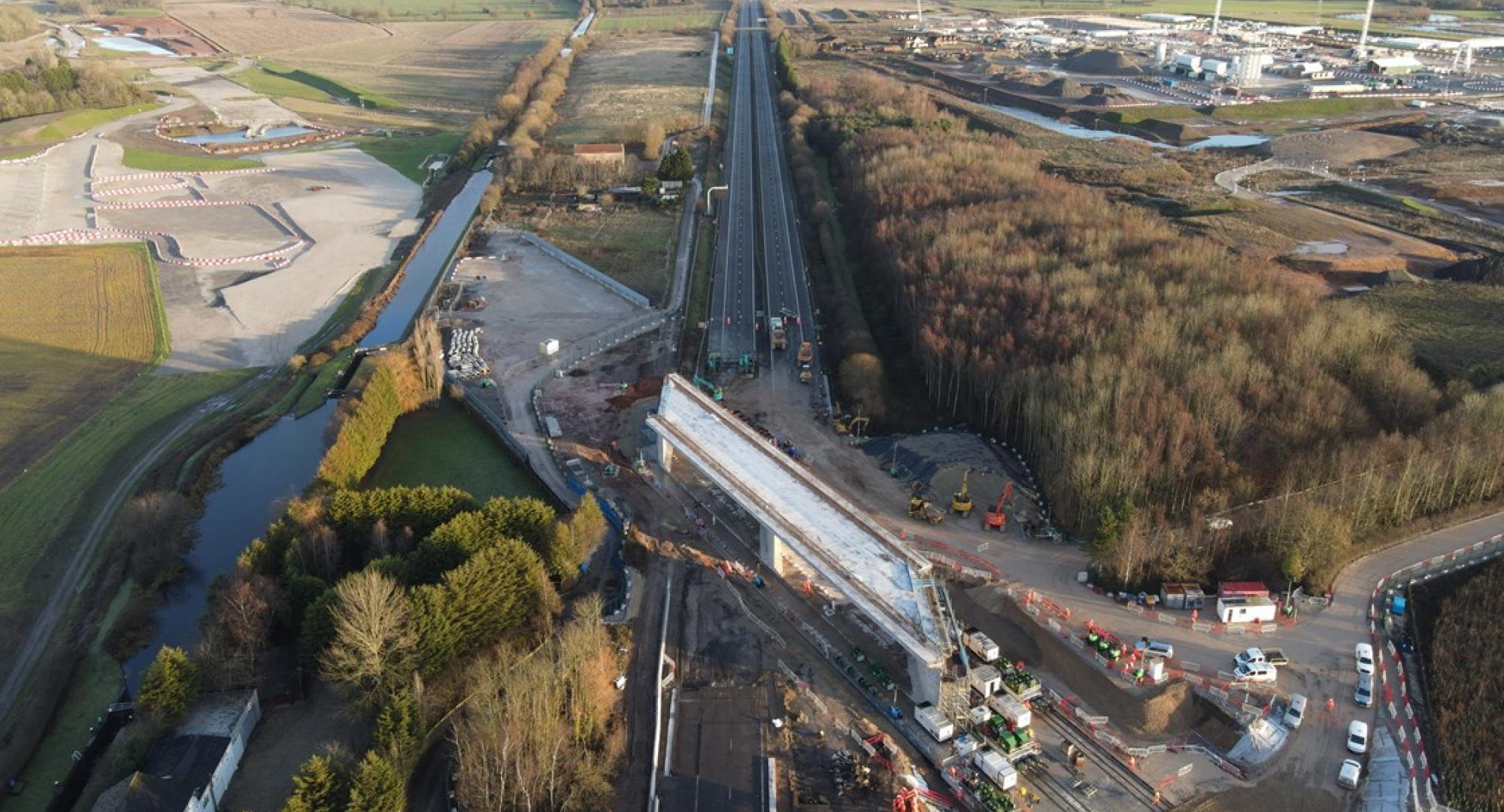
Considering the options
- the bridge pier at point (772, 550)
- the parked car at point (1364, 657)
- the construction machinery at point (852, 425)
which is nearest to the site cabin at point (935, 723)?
the bridge pier at point (772, 550)

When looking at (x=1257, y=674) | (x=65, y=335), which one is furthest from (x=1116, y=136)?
(x=65, y=335)

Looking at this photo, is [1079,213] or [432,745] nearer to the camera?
[432,745]

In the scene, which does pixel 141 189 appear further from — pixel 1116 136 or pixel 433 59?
pixel 1116 136

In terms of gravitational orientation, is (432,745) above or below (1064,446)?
below

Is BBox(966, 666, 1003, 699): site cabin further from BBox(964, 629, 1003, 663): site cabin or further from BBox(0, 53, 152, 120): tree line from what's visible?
BBox(0, 53, 152, 120): tree line

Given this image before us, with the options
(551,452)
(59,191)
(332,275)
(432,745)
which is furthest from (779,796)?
(59,191)

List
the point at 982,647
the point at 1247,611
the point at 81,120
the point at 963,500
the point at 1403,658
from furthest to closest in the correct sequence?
the point at 81,120 < the point at 963,500 < the point at 1247,611 < the point at 982,647 < the point at 1403,658

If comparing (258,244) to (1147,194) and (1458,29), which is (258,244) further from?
(1458,29)
